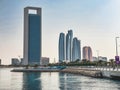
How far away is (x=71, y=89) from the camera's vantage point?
5284 cm

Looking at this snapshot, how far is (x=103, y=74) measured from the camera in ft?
295

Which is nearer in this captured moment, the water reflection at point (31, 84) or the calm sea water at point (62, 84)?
the calm sea water at point (62, 84)

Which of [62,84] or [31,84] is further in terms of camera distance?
[31,84]

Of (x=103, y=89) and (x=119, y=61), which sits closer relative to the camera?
(x=103, y=89)

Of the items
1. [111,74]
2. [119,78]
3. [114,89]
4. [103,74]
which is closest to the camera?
[114,89]

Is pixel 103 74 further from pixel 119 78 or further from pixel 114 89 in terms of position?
pixel 114 89

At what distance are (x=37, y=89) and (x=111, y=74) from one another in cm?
3142

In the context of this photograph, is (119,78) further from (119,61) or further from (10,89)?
(10,89)

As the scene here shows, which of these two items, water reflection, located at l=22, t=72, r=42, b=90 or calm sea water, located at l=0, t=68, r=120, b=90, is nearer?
calm sea water, located at l=0, t=68, r=120, b=90

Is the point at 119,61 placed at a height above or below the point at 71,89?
above

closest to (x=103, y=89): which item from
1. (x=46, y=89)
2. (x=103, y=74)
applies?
(x=46, y=89)

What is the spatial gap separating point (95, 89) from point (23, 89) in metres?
12.2

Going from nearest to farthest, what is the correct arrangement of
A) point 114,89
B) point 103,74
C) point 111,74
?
point 114,89 → point 111,74 → point 103,74

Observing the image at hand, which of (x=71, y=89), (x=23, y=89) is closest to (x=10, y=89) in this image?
(x=23, y=89)
